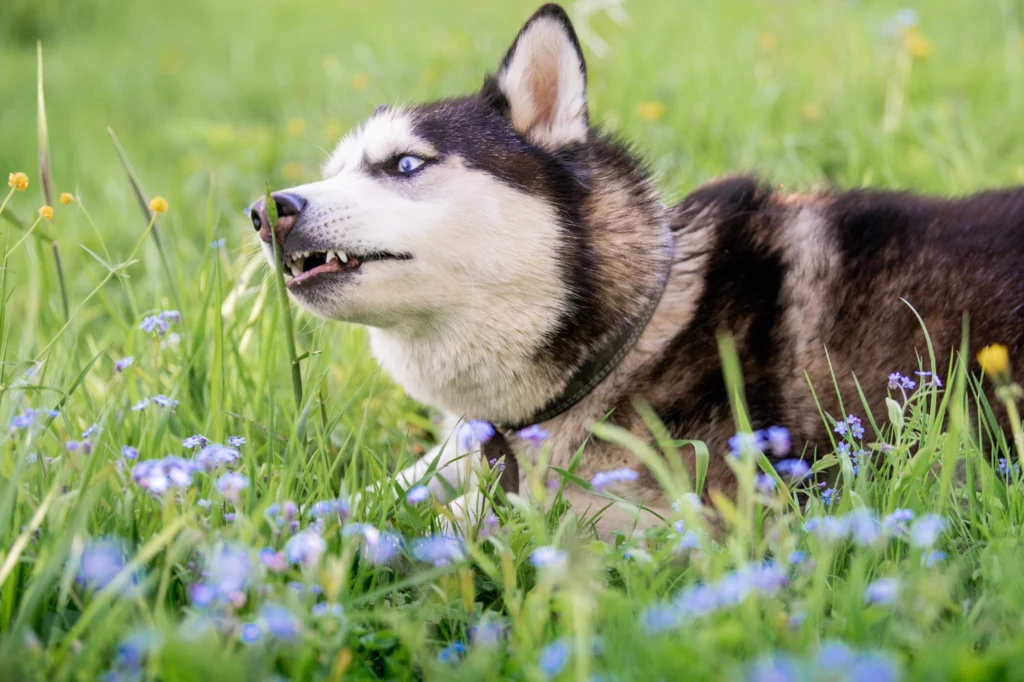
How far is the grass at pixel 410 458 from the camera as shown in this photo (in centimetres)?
143

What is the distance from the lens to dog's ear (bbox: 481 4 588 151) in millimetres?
2684

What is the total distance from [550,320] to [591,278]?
0.17m

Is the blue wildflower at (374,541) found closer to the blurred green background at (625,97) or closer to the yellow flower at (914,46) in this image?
the blurred green background at (625,97)

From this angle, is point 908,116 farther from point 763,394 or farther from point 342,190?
point 342,190

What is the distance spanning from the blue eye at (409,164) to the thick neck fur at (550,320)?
1.11ft

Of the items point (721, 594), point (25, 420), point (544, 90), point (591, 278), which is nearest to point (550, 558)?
point (721, 594)

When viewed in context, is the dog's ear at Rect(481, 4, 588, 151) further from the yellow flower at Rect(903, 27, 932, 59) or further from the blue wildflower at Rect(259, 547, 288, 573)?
the yellow flower at Rect(903, 27, 932, 59)

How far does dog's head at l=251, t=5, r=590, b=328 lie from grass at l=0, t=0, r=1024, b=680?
280 millimetres

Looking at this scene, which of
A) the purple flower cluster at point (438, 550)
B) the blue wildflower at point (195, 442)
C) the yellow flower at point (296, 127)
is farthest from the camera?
the yellow flower at point (296, 127)

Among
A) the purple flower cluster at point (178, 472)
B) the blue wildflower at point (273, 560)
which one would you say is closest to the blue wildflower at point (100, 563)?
the purple flower cluster at point (178, 472)

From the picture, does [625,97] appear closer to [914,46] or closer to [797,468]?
[914,46]

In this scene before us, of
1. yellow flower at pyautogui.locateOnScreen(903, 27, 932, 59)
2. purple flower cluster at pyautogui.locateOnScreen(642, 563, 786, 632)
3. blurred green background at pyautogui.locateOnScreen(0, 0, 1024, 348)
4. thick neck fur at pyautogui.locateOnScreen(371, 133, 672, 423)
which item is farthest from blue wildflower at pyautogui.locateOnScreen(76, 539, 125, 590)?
yellow flower at pyautogui.locateOnScreen(903, 27, 932, 59)

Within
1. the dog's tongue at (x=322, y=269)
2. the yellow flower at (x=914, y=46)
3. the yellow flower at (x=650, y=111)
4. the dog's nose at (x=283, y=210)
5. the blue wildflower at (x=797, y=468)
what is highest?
the yellow flower at (x=914, y=46)

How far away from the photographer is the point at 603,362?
2.60 metres
